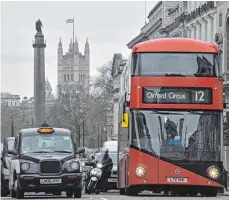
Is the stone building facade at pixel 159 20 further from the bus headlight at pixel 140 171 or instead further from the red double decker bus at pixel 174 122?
the bus headlight at pixel 140 171

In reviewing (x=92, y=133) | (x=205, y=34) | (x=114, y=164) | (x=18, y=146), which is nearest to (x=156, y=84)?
(x=18, y=146)

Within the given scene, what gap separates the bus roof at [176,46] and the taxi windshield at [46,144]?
319 cm

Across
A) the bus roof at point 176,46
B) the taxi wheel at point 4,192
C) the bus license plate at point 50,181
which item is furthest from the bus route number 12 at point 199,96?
the taxi wheel at point 4,192

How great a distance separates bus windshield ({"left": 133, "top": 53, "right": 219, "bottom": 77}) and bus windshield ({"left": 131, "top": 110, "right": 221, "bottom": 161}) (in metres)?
1.07

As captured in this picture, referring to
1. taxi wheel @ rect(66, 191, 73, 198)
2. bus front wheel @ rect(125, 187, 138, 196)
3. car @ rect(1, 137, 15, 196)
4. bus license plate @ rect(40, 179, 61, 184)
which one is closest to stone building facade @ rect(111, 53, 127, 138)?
car @ rect(1, 137, 15, 196)

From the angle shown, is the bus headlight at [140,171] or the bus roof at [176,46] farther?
the bus roof at [176,46]

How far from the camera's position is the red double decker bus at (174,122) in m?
29.1

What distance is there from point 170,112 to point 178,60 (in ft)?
4.88

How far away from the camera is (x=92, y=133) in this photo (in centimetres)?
17700

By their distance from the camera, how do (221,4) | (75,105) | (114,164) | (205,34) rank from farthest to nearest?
1. (75,105)
2. (205,34)
3. (221,4)
4. (114,164)

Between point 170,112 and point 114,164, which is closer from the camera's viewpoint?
point 170,112

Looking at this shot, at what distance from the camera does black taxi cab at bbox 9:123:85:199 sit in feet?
92.0

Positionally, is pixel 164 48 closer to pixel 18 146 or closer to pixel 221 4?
pixel 18 146

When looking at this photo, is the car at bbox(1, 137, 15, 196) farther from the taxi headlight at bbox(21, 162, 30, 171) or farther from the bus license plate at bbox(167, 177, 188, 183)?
the bus license plate at bbox(167, 177, 188, 183)
